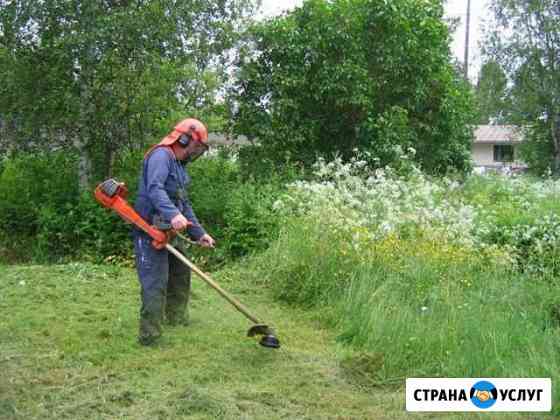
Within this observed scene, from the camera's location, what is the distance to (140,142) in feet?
32.3

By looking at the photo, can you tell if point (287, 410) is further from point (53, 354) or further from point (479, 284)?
point (479, 284)

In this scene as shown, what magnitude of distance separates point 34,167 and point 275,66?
169 inches

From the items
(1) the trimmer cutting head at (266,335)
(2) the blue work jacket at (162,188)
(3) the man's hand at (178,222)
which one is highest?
(2) the blue work jacket at (162,188)

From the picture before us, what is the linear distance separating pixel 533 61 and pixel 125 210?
669 inches

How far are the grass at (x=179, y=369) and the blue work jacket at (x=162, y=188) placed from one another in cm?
101

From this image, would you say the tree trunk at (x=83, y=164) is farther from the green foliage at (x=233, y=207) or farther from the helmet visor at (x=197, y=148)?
the helmet visor at (x=197, y=148)

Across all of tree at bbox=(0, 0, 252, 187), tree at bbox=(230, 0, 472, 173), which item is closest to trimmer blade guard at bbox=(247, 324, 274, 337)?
tree at bbox=(0, 0, 252, 187)

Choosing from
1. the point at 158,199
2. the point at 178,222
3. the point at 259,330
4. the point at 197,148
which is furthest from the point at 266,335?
the point at 197,148

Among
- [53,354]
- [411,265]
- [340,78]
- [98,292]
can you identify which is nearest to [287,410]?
[53,354]

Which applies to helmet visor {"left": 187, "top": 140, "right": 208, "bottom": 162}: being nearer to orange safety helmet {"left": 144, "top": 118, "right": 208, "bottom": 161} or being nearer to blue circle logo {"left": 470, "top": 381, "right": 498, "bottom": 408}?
orange safety helmet {"left": 144, "top": 118, "right": 208, "bottom": 161}

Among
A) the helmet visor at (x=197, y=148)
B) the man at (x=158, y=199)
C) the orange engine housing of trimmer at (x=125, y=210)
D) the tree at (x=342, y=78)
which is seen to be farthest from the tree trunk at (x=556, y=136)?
the orange engine housing of trimmer at (x=125, y=210)

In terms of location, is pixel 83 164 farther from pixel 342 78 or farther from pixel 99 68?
pixel 342 78

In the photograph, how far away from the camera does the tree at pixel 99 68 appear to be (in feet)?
29.4

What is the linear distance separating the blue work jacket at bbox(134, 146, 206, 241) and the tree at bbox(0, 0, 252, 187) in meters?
4.09
